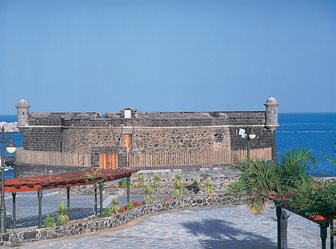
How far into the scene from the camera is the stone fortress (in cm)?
4175

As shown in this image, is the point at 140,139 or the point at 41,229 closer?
the point at 41,229

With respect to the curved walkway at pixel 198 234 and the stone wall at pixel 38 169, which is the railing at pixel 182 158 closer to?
the stone wall at pixel 38 169

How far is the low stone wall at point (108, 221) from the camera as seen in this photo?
2320cm

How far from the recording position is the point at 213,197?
31.9 metres

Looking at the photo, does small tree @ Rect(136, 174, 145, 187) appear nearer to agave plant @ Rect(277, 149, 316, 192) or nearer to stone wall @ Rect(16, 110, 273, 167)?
stone wall @ Rect(16, 110, 273, 167)

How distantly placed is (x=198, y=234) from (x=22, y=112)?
26366 mm

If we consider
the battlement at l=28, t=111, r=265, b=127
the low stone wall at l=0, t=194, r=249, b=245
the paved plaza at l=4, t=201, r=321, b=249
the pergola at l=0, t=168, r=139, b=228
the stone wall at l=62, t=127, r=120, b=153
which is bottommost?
the paved plaza at l=4, t=201, r=321, b=249

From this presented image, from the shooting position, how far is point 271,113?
47.2 metres

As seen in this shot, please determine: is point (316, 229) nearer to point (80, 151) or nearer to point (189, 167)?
point (189, 167)

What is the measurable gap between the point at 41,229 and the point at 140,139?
2150 centimetres

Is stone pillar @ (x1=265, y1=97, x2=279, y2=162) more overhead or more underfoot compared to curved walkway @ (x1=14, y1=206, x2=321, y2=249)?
more overhead

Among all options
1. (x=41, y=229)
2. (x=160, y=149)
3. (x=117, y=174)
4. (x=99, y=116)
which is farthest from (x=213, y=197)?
(x=99, y=116)

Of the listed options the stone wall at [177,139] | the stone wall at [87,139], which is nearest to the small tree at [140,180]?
the stone wall at [87,139]

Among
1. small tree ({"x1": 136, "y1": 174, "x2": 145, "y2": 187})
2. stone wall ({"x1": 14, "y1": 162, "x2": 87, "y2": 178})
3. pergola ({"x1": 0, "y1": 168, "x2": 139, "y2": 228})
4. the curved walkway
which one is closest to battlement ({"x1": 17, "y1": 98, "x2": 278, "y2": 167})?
stone wall ({"x1": 14, "y1": 162, "x2": 87, "y2": 178})
